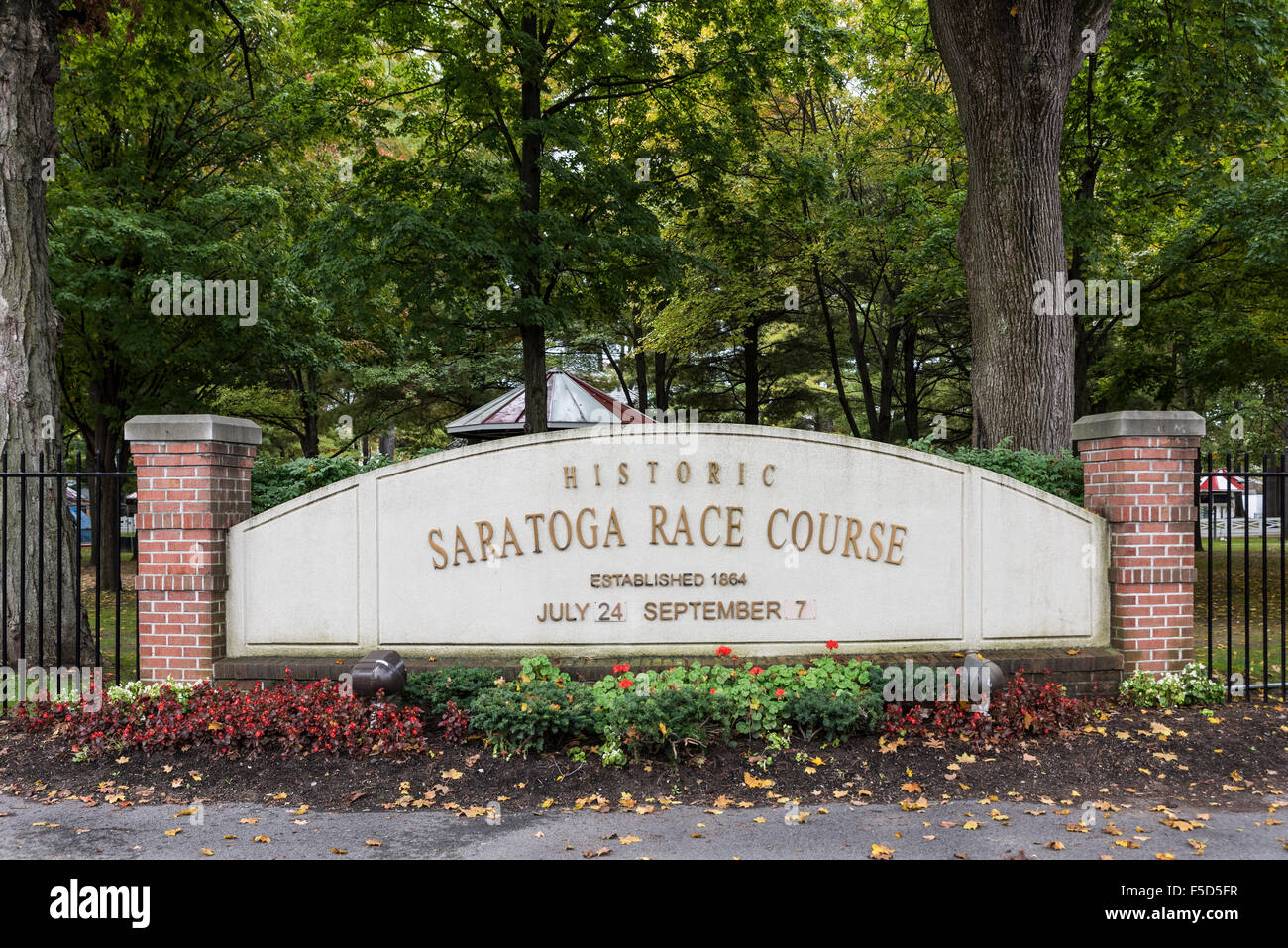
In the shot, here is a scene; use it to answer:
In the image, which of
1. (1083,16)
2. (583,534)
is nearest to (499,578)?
(583,534)

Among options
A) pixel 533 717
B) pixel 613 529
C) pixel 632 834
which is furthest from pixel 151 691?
pixel 632 834

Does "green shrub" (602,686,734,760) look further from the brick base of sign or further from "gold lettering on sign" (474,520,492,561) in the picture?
"gold lettering on sign" (474,520,492,561)

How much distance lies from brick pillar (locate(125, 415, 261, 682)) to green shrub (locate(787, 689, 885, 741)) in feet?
13.7

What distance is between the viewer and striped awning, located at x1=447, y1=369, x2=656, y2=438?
59.6 ft

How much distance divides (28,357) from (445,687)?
4.42m

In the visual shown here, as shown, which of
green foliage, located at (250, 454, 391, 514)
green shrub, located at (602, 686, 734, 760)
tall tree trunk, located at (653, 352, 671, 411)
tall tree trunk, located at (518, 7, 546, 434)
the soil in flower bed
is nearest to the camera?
the soil in flower bed

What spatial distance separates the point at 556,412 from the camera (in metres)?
19.3

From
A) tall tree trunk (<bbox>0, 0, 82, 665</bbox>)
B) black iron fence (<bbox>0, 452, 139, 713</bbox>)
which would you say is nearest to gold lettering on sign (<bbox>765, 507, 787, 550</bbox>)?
black iron fence (<bbox>0, 452, 139, 713</bbox>)

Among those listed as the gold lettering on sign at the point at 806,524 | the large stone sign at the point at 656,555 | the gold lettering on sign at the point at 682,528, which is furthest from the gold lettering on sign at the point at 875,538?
the gold lettering on sign at the point at 682,528

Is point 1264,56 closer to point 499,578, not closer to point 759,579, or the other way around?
point 759,579

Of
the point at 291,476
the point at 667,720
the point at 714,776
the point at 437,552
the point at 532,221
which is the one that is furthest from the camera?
the point at 532,221

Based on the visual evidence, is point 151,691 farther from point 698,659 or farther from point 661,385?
point 661,385

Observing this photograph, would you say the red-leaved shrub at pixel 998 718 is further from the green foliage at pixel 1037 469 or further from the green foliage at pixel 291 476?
the green foliage at pixel 291 476

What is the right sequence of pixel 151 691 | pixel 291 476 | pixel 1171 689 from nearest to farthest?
pixel 151 691, pixel 1171 689, pixel 291 476
